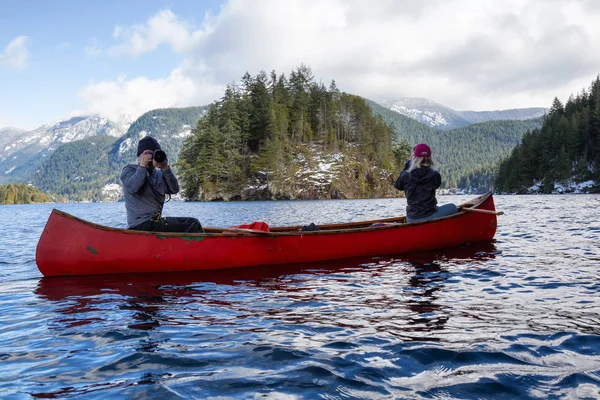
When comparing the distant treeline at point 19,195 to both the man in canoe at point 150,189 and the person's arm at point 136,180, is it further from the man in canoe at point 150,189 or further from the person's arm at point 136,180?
the person's arm at point 136,180

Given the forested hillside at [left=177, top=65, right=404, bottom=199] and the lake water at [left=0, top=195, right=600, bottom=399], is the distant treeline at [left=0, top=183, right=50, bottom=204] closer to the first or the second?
the forested hillside at [left=177, top=65, right=404, bottom=199]

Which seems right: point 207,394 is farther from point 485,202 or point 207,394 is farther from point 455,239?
point 485,202

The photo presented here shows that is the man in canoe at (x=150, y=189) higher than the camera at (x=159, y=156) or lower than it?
lower

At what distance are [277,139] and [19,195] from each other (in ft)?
401

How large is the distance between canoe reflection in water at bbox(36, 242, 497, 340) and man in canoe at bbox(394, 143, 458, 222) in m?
1.79

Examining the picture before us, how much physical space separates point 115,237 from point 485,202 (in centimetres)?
1071

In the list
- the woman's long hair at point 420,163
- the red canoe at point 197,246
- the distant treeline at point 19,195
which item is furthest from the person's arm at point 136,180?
the distant treeline at point 19,195

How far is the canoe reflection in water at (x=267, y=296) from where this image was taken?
5688 mm

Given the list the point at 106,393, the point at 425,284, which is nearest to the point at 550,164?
the point at 425,284

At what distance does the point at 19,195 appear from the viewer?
151 m

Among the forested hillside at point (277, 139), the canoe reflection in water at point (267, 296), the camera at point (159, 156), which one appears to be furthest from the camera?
the forested hillside at point (277, 139)

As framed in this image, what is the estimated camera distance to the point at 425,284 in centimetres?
784

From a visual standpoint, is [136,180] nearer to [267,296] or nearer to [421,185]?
[267,296]

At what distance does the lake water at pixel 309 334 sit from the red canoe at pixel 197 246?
348 millimetres
